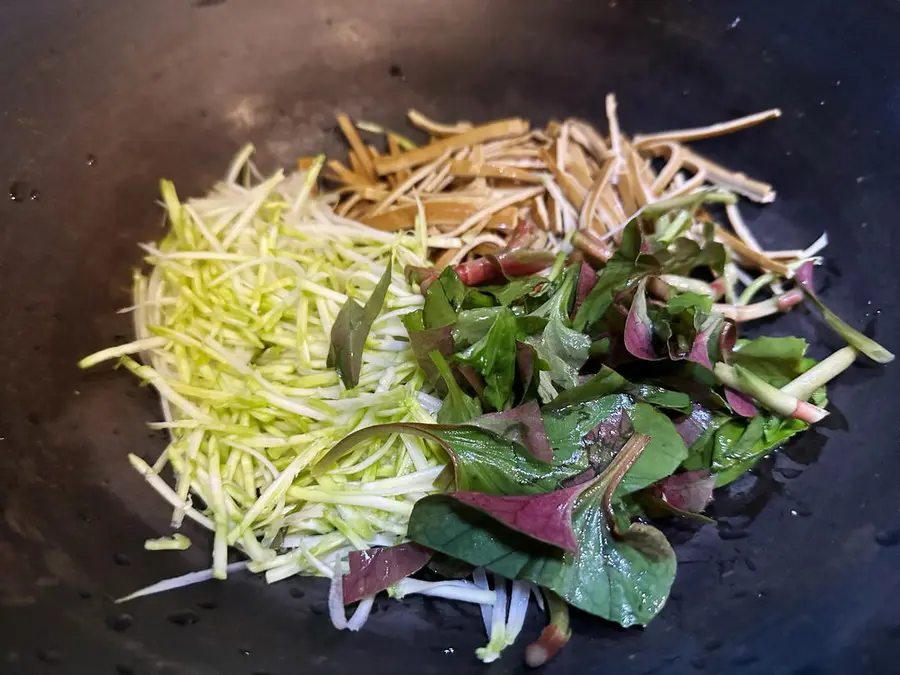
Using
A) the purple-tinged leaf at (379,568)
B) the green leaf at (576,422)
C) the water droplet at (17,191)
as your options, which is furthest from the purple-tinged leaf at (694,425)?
the water droplet at (17,191)

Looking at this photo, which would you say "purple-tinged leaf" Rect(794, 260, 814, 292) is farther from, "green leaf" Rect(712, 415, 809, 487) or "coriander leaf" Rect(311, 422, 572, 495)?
"coriander leaf" Rect(311, 422, 572, 495)

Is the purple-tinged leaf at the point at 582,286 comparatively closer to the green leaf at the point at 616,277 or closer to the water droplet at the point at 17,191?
the green leaf at the point at 616,277

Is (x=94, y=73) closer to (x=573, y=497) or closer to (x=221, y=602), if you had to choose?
(x=221, y=602)

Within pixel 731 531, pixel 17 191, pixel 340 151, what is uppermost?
pixel 17 191

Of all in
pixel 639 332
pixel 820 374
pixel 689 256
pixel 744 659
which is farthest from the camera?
pixel 689 256

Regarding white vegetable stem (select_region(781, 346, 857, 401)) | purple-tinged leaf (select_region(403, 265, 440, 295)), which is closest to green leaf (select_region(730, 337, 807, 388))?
white vegetable stem (select_region(781, 346, 857, 401))

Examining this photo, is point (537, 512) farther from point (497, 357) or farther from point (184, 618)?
point (184, 618)

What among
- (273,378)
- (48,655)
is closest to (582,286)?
(273,378)
